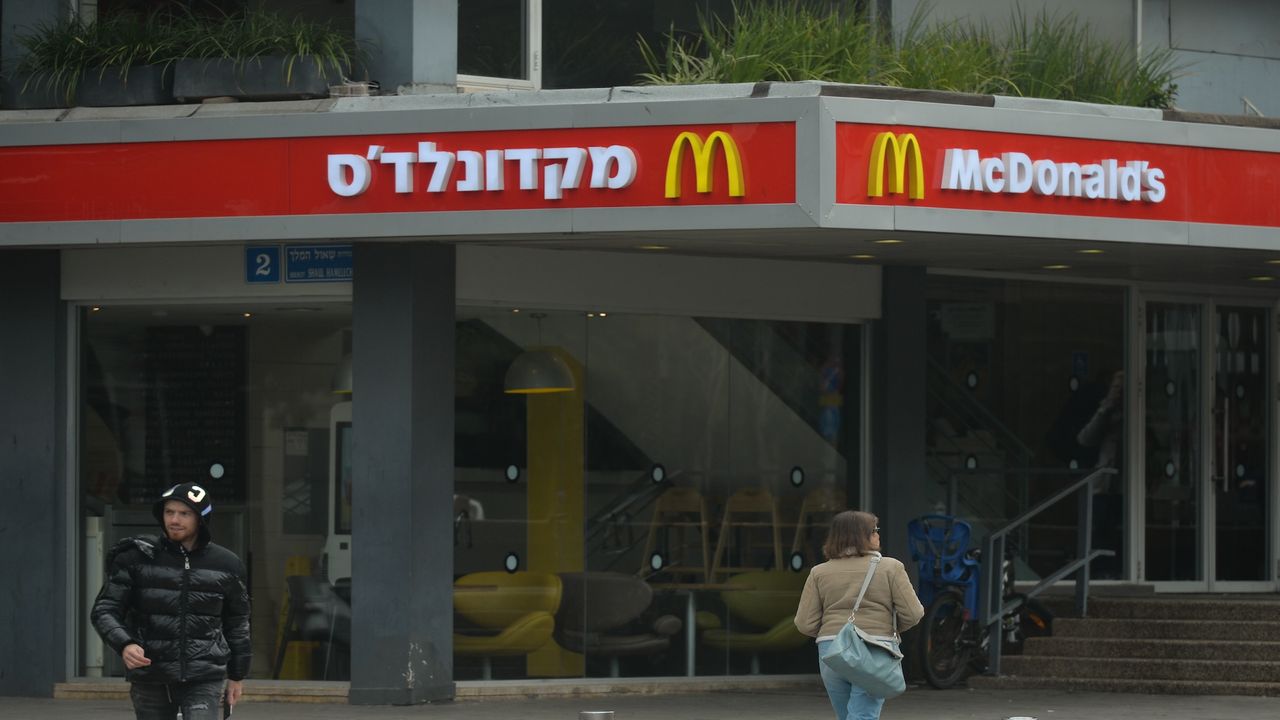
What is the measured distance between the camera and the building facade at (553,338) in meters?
11.7

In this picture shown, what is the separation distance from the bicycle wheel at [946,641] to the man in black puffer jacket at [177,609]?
691cm

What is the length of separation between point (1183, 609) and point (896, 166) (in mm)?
5262

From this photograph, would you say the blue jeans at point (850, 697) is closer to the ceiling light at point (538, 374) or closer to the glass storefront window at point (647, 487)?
the glass storefront window at point (647, 487)

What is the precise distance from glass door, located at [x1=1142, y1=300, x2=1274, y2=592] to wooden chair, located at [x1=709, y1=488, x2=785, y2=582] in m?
3.70

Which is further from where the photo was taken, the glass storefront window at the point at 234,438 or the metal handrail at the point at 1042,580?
the metal handrail at the point at 1042,580

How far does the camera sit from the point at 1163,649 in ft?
46.1

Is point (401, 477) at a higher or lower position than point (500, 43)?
lower

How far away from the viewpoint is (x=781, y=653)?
14.2m

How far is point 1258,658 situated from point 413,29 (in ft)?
25.4

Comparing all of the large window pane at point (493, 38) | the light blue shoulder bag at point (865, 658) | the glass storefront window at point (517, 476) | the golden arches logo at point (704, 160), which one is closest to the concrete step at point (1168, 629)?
the glass storefront window at point (517, 476)

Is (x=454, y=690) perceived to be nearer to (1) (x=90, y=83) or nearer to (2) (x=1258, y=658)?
(1) (x=90, y=83)

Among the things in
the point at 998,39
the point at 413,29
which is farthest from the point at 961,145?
the point at 413,29

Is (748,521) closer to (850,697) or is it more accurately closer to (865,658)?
(850,697)

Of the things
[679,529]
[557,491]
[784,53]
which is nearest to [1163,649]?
[679,529]
